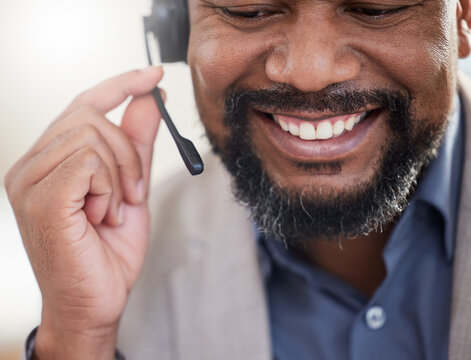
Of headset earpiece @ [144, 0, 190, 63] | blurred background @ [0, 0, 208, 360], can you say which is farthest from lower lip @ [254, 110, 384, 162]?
blurred background @ [0, 0, 208, 360]

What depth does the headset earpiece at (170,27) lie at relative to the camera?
1.24m

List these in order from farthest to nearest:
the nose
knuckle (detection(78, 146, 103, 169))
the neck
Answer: the neck < knuckle (detection(78, 146, 103, 169)) < the nose

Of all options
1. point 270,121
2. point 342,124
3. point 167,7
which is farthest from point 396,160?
point 167,7

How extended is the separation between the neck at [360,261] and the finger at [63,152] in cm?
56

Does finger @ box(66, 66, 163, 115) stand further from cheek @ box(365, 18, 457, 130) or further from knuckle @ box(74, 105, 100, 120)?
cheek @ box(365, 18, 457, 130)

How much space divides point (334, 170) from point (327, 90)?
17cm

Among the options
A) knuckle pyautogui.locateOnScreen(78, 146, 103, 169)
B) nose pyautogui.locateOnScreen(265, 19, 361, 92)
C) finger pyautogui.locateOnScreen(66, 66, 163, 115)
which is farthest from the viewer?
finger pyautogui.locateOnScreen(66, 66, 163, 115)

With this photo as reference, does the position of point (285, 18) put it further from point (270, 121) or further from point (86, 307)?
point (86, 307)

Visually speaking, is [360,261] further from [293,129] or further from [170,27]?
[170,27]

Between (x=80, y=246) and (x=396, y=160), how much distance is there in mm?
615

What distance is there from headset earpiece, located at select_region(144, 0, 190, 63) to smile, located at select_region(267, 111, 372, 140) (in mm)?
284

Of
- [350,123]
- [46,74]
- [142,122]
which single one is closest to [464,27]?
[350,123]

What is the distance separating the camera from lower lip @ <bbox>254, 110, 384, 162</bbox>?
1133 millimetres

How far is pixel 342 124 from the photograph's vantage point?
1.13 meters
